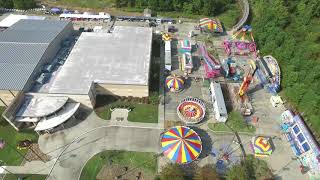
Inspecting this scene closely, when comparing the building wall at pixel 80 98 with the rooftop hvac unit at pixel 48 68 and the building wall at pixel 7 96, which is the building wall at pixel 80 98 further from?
the rooftop hvac unit at pixel 48 68

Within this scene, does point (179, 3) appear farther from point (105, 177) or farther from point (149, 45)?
point (105, 177)

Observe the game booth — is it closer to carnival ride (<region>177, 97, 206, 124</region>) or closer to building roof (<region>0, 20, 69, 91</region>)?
carnival ride (<region>177, 97, 206, 124</region>)

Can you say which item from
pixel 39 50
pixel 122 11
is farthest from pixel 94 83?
pixel 122 11

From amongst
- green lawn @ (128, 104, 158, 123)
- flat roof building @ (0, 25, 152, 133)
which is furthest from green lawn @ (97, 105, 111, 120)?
green lawn @ (128, 104, 158, 123)

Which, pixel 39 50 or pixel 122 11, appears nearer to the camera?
pixel 39 50

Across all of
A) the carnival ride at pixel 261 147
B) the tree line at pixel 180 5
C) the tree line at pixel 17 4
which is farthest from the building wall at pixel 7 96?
the tree line at pixel 180 5

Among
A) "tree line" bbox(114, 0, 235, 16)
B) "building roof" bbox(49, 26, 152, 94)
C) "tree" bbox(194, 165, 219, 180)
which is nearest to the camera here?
"tree" bbox(194, 165, 219, 180)
